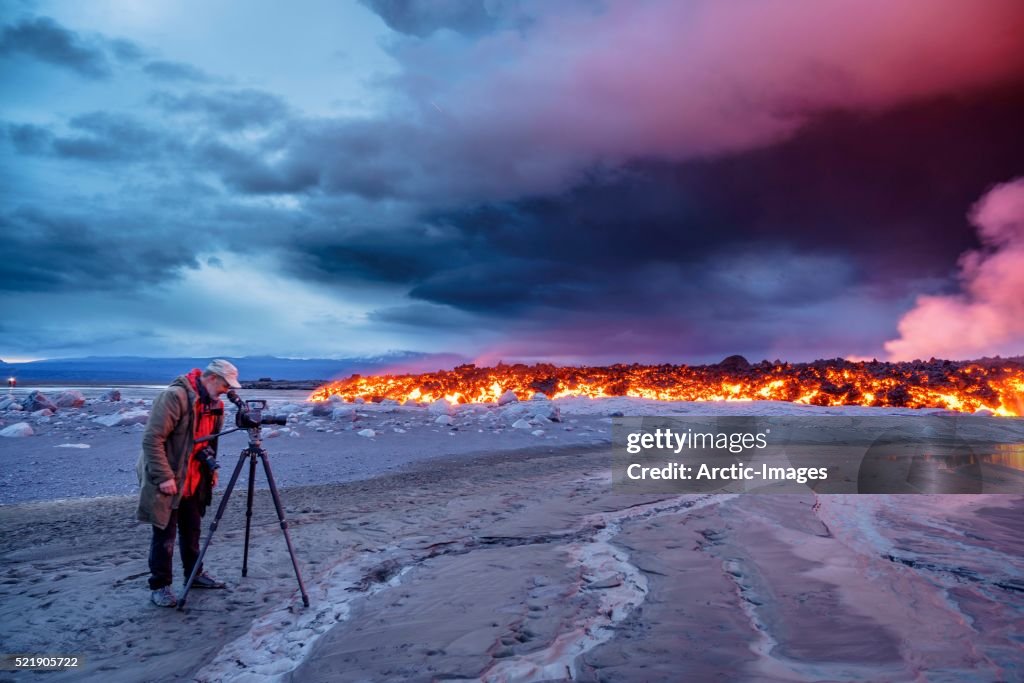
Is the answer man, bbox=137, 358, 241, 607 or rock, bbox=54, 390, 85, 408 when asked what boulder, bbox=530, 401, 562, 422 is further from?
man, bbox=137, 358, 241, 607

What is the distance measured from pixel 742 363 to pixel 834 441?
2167 centimetres

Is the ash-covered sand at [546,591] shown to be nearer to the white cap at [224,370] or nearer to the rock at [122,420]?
the white cap at [224,370]

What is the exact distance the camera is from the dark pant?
217 inches

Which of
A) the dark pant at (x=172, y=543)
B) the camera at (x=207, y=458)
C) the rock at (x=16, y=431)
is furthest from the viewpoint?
the rock at (x=16, y=431)

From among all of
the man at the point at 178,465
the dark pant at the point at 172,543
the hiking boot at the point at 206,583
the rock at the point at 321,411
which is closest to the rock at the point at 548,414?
the rock at the point at 321,411

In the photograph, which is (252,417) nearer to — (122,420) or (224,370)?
(224,370)

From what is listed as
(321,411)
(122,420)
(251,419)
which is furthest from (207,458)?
(321,411)

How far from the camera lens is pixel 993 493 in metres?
10.7

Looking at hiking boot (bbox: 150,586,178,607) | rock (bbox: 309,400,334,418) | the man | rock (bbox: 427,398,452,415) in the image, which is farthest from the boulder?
hiking boot (bbox: 150,586,178,607)

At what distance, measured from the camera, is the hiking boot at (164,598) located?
5.57 meters

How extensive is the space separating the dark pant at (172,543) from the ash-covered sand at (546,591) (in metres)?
0.32

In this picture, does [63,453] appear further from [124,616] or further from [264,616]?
[264,616]

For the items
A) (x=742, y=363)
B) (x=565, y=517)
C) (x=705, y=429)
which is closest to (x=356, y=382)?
(x=705, y=429)

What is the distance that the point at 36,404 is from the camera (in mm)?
20016
